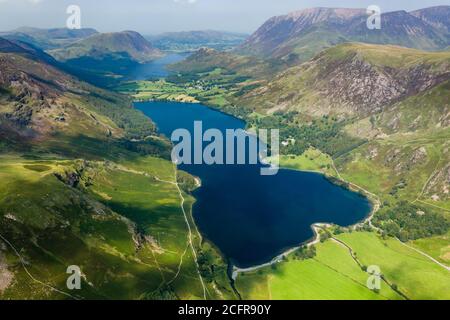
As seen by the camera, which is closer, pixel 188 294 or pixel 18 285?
pixel 18 285
